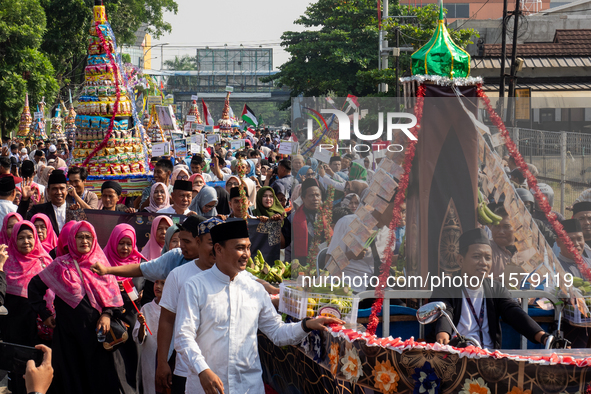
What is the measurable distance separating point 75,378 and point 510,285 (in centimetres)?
325

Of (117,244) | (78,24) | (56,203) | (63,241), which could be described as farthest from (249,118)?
(63,241)

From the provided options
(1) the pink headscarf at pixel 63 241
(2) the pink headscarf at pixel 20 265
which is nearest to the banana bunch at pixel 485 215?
(1) the pink headscarf at pixel 63 241

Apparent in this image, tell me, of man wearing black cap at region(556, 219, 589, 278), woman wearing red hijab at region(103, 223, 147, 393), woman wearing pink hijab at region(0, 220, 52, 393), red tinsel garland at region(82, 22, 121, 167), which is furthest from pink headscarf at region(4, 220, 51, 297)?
red tinsel garland at region(82, 22, 121, 167)

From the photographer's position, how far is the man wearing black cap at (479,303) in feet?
13.3

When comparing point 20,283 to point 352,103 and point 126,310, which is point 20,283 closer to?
point 126,310

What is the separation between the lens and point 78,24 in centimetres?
3678

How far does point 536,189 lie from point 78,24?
1410 inches

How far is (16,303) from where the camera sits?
603 centimetres

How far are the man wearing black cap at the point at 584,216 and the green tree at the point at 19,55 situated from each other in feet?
90.0

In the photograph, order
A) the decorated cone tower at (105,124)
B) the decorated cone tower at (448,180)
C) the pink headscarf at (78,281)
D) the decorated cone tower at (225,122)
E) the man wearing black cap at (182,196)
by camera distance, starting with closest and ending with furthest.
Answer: the decorated cone tower at (448,180)
the pink headscarf at (78,281)
the man wearing black cap at (182,196)
the decorated cone tower at (105,124)
the decorated cone tower at (225,122)

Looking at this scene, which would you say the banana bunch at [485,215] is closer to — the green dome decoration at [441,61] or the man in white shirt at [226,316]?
the green dome decoration at [441,61]

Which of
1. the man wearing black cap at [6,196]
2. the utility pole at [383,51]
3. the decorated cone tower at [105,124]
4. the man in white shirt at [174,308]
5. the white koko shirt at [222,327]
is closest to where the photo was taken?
the white koko shirt at [222,327]

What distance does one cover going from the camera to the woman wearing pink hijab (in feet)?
19.5

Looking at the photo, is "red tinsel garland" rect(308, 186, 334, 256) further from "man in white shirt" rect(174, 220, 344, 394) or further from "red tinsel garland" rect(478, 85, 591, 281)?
"red tinsel garland" rect(478, 85, 591, 281)
